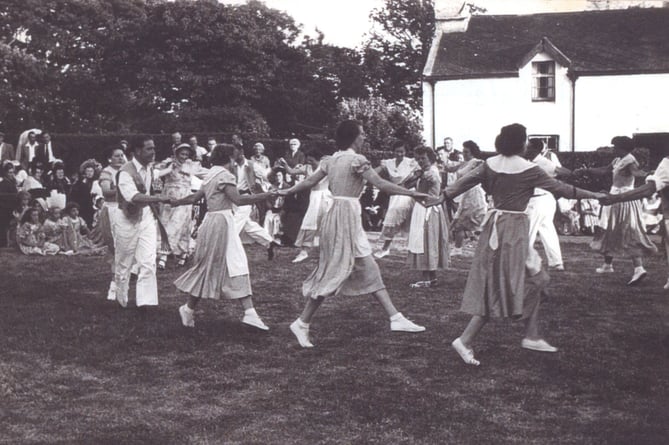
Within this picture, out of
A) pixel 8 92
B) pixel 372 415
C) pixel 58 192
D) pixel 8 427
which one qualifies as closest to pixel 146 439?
pixel 8 427

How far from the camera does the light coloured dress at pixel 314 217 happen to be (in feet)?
48.3

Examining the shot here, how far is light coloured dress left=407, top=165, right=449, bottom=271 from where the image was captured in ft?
37.8

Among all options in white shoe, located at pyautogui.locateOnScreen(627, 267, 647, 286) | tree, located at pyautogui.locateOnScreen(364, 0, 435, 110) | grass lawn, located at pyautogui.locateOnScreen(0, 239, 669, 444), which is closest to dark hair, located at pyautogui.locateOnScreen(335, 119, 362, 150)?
grass lawn, located at pyautogui.locateOnScreen(0, 239, 669, 444)

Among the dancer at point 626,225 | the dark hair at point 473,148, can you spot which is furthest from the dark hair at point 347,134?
the dark hair at point 473,148

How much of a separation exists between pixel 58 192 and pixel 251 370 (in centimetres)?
1307

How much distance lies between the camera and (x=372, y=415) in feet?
18.5

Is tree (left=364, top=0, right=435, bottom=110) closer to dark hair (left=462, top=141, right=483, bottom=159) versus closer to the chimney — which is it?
the chimney

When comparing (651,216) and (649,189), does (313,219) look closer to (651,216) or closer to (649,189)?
(649,189)

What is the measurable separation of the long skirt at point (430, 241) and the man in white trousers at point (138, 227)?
358 centimetres

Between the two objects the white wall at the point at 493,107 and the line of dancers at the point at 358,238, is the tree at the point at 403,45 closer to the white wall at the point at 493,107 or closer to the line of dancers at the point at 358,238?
the white wall at the point at 493,107

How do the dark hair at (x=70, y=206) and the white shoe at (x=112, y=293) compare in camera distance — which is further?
the dark hair at (x=70, y=206)

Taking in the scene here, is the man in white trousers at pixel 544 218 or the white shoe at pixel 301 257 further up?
the man in white trousers at pixel 544 218

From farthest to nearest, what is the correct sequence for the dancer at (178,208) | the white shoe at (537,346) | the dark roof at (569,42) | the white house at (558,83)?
the dark roof at (569,42) → the white house at (558,83) → the dancer at (178,208) → the white shoe at (537,346)

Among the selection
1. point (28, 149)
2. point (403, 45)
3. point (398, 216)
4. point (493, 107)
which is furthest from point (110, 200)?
point (403, 45)
